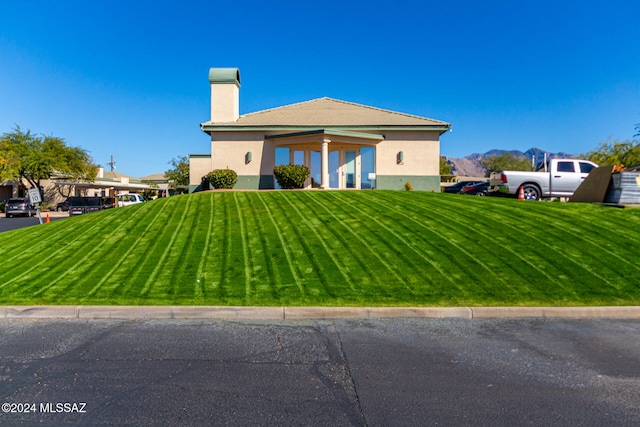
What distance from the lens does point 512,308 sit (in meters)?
6.50

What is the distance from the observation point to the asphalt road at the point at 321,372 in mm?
3582

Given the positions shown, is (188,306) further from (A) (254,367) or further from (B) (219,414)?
(B) (219,414)

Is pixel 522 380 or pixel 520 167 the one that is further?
pixel 520 167

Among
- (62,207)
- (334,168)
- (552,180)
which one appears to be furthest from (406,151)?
(62,207)

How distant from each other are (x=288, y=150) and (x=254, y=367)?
18.5m

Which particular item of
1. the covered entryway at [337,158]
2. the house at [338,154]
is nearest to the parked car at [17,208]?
the house at [338,154]

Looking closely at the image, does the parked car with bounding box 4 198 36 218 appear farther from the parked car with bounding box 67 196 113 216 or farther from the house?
the house

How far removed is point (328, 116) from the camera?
23.8m

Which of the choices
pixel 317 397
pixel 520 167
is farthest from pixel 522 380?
pixel 520 167

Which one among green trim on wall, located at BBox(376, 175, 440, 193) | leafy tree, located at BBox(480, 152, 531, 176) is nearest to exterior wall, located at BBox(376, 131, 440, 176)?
green trim on wall, located at BBox(376, 175, 440, 193)

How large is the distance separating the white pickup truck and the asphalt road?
11963 mm

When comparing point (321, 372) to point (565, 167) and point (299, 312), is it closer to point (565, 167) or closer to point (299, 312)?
point (299, 312)

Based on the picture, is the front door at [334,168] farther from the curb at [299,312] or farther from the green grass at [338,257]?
the curb at [299,312]

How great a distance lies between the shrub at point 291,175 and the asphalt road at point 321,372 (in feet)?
45.8
